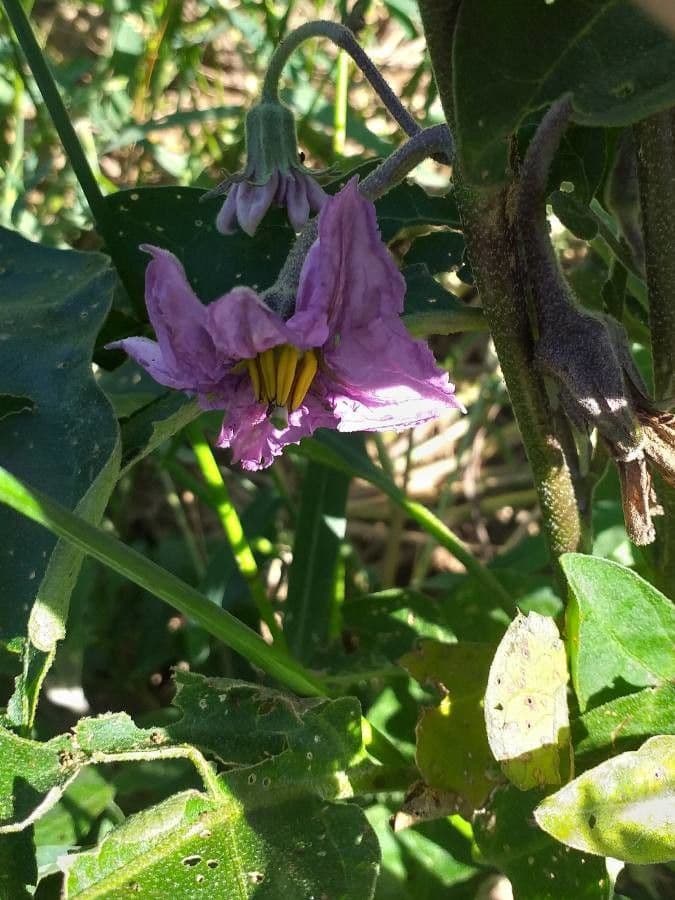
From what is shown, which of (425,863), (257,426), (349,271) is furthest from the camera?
(425,863)

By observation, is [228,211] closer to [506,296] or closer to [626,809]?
Answer: [506,296]

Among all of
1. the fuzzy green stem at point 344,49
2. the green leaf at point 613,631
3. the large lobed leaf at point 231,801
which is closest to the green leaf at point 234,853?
the large lobed leaf at point 231,801

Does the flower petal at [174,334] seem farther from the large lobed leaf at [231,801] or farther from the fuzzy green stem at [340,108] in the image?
the fuzzy green stem at [340,108]

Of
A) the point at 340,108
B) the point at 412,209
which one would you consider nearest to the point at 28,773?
the point at 412,209

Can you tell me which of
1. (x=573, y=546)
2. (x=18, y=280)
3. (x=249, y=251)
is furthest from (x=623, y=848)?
(x=18, y=280)

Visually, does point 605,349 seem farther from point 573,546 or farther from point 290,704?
point 290,704

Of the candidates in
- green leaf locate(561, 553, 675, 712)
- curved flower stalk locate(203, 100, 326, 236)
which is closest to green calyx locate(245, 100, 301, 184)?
curved flower stalk locate(203, 100, 326, 236)
